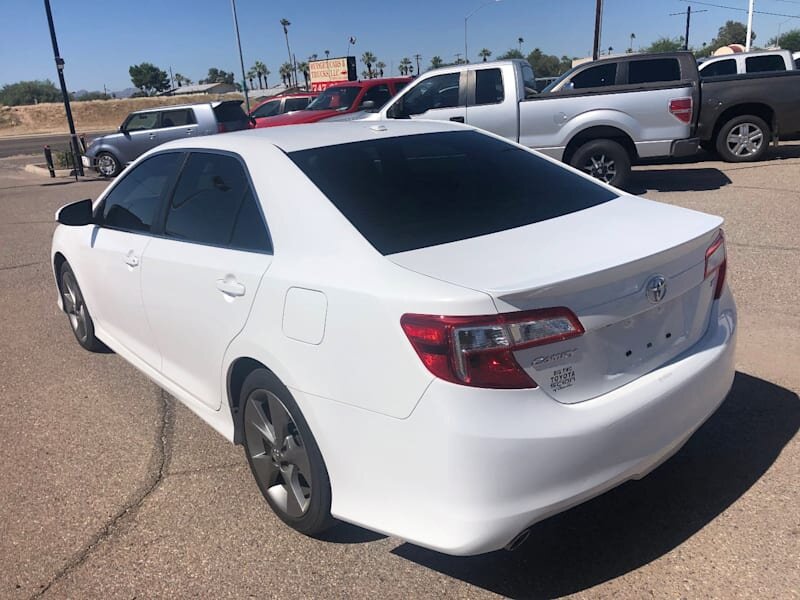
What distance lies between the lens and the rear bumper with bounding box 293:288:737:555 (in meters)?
2.12

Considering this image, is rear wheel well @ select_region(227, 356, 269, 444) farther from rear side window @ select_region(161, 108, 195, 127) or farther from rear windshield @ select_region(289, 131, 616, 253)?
rear side window @ select_region(161, 108, 195, 127)

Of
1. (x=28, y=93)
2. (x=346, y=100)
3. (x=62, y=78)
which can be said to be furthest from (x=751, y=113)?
(x=28, y=93)

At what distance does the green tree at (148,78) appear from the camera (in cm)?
11538

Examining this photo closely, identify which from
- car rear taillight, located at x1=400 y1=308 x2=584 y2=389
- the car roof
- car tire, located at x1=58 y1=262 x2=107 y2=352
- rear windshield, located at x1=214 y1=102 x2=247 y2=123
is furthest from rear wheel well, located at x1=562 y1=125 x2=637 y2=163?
rear windshield, located at x1=214 y1=102 x2=247 y2=123

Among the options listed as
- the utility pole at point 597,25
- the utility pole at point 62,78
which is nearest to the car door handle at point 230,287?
the utility pole at point 62,78

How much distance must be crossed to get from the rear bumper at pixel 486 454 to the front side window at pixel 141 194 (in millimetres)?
1866

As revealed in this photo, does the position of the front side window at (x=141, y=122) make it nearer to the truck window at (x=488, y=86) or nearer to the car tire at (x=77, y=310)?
the truck window at (x=488, y=86)

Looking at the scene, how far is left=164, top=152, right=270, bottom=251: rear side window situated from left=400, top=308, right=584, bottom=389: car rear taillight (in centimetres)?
101

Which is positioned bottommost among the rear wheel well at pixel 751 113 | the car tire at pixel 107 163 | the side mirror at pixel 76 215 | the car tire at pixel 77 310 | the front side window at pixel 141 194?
the car tire at pixel 107 163

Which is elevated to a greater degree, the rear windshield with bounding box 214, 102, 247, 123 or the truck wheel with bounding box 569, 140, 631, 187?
the rear windshield with bounding box 214, 102, 247, 123

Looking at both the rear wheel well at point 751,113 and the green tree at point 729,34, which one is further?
the green tree at point 729,34

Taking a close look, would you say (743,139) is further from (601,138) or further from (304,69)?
(304,69)

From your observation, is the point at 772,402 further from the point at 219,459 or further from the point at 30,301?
the point at 30,301

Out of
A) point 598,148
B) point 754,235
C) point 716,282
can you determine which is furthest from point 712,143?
point 716,282
